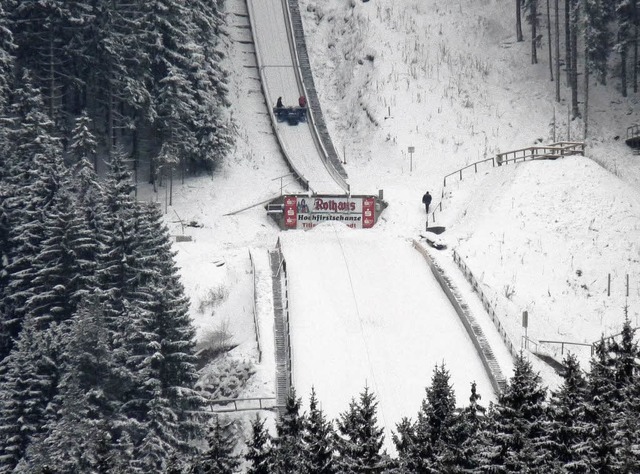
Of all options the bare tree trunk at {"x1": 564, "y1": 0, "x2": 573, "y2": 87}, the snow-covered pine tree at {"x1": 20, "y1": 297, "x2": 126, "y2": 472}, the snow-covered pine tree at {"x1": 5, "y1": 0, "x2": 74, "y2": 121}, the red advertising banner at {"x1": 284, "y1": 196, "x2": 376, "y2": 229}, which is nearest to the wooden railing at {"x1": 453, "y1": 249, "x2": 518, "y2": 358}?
the red advertising banner at {"x1": 284, "y1": 196, "x2": 376, "y2": 229}

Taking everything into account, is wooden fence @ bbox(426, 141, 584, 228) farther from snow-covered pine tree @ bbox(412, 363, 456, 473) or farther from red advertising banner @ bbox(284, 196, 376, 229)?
snow-covered pine tree @ bbox(412, 363, 456, 473)

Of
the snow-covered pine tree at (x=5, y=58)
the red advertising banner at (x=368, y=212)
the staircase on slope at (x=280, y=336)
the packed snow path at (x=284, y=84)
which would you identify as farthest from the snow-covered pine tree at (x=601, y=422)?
the snow-covered pine tree at (x=5, y=58)

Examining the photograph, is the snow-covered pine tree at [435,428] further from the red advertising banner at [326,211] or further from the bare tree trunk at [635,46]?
the bare tree trunk at [635,46]

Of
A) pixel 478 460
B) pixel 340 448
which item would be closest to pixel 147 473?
pixel 340 448

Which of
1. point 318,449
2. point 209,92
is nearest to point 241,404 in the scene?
point 318,449

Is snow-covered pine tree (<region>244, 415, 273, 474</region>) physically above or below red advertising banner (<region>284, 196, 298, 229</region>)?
below
